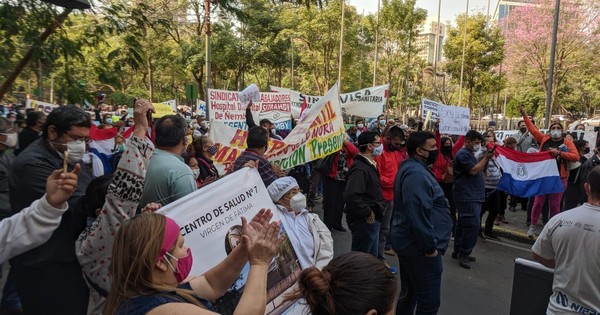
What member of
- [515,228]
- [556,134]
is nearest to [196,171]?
[515,228]

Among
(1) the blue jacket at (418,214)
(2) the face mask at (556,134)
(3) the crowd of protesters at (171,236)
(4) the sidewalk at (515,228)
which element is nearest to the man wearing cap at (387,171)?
(3) the crowd of protesters at (171,236)

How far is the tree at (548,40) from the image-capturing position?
18891mm

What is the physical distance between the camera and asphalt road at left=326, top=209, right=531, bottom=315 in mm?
4355

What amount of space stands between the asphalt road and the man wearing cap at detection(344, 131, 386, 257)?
1.05m

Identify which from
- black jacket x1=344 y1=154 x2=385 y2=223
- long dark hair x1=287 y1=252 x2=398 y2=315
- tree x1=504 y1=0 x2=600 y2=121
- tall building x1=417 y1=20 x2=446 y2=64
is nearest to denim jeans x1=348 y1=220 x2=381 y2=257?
black jacket x1=344 y1=154 x2=385 y2=223

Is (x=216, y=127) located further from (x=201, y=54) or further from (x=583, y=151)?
(x=201, y=54)

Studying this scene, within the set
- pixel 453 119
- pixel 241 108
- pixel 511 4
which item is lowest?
pixel 453 119

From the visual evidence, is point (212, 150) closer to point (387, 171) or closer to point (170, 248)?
point (387, 171)

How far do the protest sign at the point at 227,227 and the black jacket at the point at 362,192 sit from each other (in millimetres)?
1776

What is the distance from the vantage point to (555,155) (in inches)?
270

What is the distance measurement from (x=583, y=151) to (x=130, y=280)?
28.2 feet

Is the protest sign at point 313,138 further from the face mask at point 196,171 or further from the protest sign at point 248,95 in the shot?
the protest sign at point 248,95

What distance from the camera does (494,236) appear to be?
699cm

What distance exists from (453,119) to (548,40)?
50.7 ft
